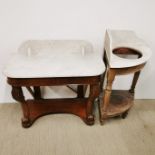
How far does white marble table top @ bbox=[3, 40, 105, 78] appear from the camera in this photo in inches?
46.8

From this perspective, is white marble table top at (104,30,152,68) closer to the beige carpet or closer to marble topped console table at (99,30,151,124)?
marble topped console table at (99,30,151,124)

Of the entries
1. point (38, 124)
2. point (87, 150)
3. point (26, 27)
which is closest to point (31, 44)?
point (26, 27)

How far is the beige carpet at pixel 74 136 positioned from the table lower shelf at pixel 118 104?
15cm

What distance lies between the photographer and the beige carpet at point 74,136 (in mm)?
1380

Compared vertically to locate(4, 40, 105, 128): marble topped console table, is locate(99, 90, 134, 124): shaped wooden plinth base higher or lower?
lower

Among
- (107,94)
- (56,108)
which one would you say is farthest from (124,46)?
(56,108)

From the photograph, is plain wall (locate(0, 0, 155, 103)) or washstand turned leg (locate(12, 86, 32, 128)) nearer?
washstand turned leg (locate(12, 86, 32, 128))

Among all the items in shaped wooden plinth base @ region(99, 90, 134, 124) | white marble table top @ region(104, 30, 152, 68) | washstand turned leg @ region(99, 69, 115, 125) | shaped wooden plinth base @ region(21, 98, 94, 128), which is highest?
white marble table top @ region(104, 30, 152, 68)

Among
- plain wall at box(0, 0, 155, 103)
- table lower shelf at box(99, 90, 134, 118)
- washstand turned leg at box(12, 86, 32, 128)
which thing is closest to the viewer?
washstand turned leg at box(12, 86, 32, 128)

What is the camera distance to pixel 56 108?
5.48 feet

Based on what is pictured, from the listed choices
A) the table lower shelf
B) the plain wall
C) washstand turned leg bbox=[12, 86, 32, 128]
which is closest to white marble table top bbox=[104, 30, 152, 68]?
the plain wall

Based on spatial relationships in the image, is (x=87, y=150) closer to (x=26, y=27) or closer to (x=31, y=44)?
(x=31, y=44)

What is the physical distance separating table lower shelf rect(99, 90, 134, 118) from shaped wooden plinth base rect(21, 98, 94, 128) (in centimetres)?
14

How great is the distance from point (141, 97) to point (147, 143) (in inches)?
23.2
